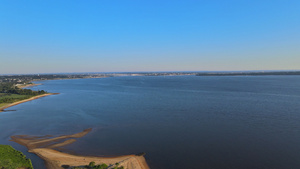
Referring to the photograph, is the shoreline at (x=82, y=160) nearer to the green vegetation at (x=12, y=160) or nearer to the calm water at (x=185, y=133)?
the calm water at (x=185, y=133)

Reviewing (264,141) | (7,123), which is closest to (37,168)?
(7,123)

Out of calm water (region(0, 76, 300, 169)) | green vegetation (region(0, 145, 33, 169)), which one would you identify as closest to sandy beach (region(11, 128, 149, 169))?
calm water (region(0, 76, 300, 169))

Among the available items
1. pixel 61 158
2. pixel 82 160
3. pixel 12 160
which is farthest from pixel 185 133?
pixel 12 160

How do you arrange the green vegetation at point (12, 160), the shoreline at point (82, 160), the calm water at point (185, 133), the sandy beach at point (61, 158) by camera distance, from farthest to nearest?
1. the calm water at point (185, 133)
2. the sandy beach at point (61, 158)
3. the shoreline at point (82, 160)
4. the green vegetation at point (12, 160)

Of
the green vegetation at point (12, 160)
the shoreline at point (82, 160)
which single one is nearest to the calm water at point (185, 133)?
the shoreline at point (82, 160)

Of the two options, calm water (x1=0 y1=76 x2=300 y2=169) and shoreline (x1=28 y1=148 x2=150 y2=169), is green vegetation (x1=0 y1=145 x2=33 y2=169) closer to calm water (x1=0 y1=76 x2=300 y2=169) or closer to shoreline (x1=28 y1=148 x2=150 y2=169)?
calm water (x1=0 y1=76 x2=300 y2=169)
